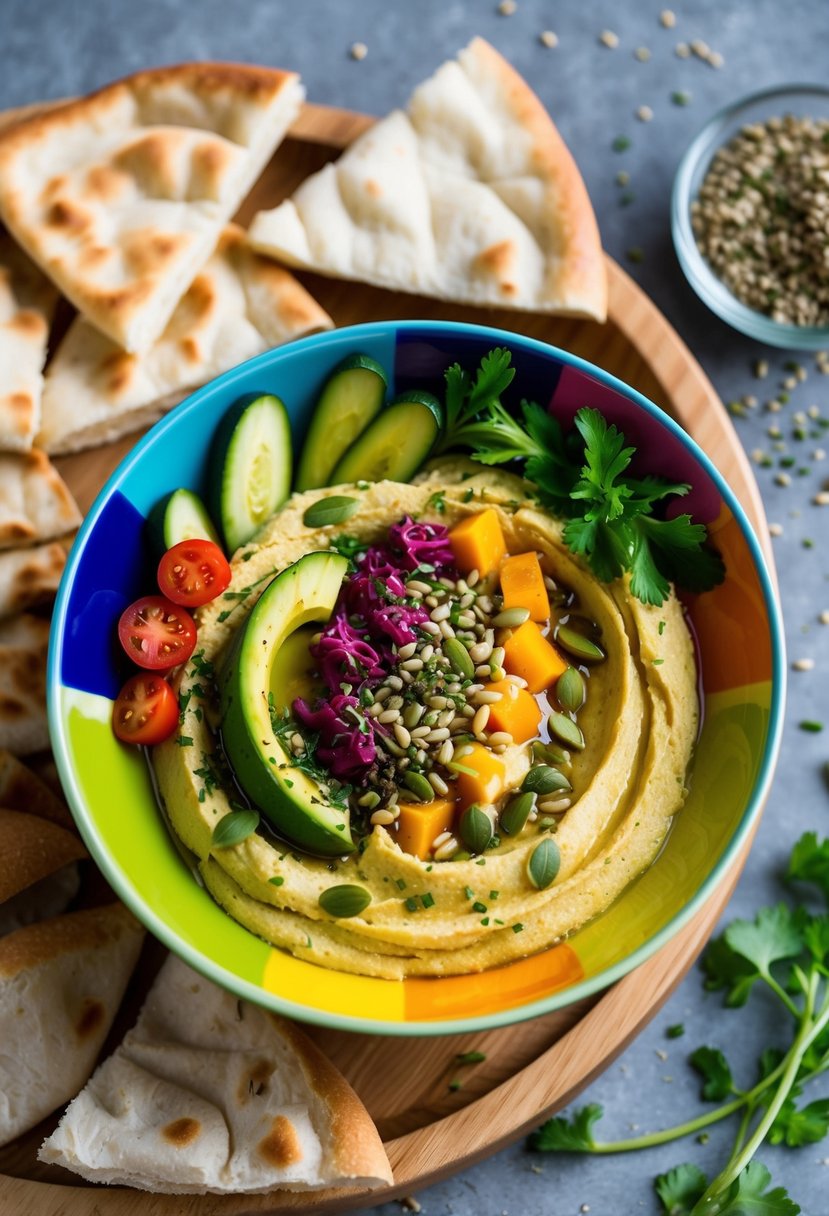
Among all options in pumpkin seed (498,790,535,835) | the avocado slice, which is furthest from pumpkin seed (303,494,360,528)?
pumpkin seed (498,790,535,835)

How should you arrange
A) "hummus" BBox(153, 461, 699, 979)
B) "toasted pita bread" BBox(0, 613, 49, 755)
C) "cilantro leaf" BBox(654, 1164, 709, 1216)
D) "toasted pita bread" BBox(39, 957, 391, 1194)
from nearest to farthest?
"hummus" BBox(153, 461, 699, 979), "toasted pita bread" BBox(39, 957, 391, 1194), "toasted pita bread" BBox(0, 613, 49, 755), "cilantro leaf" BBox(654, 1164, 709, 1216)

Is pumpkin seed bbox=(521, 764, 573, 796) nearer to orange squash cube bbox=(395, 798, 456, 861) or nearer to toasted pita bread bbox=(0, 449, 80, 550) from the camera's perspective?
orange squash cube bbox=(395, 798, 456, 861)

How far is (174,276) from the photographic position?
5098 mm

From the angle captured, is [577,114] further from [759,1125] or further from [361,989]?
[759,1125]

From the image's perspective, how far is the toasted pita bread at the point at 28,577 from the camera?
502 centimetres

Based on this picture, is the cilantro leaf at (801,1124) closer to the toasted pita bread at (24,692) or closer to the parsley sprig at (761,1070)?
the parsley sprig at (761,1070)

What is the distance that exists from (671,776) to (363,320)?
251 cm

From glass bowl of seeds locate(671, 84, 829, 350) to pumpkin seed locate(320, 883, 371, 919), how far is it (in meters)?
3.33

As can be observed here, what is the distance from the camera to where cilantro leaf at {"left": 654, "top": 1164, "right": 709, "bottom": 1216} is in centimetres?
496

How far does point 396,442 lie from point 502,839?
1.57m

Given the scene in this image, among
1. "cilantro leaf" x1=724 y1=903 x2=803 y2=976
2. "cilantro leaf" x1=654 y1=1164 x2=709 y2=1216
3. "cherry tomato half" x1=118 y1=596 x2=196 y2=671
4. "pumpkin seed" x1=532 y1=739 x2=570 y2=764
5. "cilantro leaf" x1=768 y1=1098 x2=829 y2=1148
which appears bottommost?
"cilantro leaf" x1=654 y1=1164 x2=709 y2=1216

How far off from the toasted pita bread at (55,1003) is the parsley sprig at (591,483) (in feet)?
7.50

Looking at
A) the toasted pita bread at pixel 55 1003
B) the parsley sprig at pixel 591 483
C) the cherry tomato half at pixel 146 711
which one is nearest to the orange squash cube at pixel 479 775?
the parsley sprig at pixel 591 483

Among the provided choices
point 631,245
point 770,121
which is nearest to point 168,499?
point 631,245
